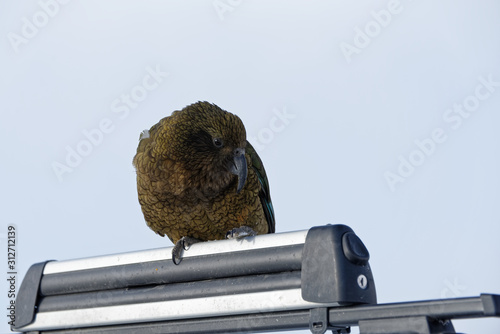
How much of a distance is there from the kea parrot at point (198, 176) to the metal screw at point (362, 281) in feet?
4.34

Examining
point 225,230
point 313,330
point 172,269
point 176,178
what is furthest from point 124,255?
point 225,230

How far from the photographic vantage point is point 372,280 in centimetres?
119

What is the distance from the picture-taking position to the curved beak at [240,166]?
2473 millimetres

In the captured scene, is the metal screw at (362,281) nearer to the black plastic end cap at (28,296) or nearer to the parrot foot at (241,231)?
the black plastic end cap at (28,296)

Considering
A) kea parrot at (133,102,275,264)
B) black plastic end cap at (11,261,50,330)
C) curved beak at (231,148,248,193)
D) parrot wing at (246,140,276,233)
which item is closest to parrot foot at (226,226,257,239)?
kea parrot at (133,102,275,264)

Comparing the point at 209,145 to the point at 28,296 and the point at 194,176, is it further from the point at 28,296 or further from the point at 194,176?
Answer: the point at 28,296

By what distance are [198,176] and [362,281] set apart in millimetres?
1447

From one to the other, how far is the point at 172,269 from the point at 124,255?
18 centimetres

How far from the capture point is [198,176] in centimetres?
252

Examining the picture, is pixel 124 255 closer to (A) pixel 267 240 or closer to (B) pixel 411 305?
(A) pixel 267 240

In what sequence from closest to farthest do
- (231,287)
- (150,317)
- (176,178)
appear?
(231,287) < (150,317) < (176,178)

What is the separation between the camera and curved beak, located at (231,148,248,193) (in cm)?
247

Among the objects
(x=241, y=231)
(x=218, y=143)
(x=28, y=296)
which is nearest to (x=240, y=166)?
(x=218, y=143)

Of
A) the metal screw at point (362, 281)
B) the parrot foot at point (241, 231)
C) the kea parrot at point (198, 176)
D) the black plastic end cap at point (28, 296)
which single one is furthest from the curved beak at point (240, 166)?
the metal screw at point (362, 281)
